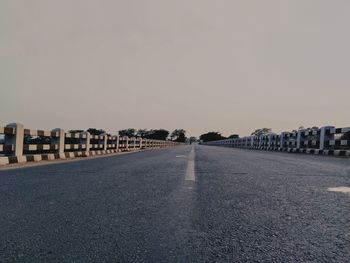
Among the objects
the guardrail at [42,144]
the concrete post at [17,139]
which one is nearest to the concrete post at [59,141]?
the guardrail at [42,144]

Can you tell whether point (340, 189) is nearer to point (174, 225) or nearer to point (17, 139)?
point (174, 225)

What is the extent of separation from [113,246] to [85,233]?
1.08ft

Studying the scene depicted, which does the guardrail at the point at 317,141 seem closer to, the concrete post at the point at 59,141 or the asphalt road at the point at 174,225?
the asphalt road at the point at 174,225

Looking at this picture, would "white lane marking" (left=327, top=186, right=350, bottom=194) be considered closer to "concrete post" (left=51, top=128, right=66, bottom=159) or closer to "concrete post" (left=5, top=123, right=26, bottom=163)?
"concrete post" (left=5, top=123, right=26, bottom=163)

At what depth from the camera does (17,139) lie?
7.63 metres

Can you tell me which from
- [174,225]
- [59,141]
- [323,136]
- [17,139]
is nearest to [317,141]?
[323,136]

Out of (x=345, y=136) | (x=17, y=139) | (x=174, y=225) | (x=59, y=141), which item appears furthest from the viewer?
(x=345, y=136)

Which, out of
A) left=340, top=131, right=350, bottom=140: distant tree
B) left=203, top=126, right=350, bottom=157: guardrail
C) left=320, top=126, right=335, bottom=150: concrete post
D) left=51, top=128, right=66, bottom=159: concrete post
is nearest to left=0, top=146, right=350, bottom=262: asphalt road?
left=51, top=128, right=66, bottom=159: concrete post

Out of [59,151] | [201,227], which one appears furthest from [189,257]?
[59,151]

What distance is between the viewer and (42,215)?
6.82 feet

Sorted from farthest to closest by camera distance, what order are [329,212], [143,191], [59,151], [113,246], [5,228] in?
[59,151] → [143,191] → [329,212] → [5,228] → [113,246]

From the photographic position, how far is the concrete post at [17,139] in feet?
24.7

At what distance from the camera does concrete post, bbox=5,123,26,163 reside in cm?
754

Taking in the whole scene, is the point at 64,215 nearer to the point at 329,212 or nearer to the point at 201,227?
the point at 201,227
